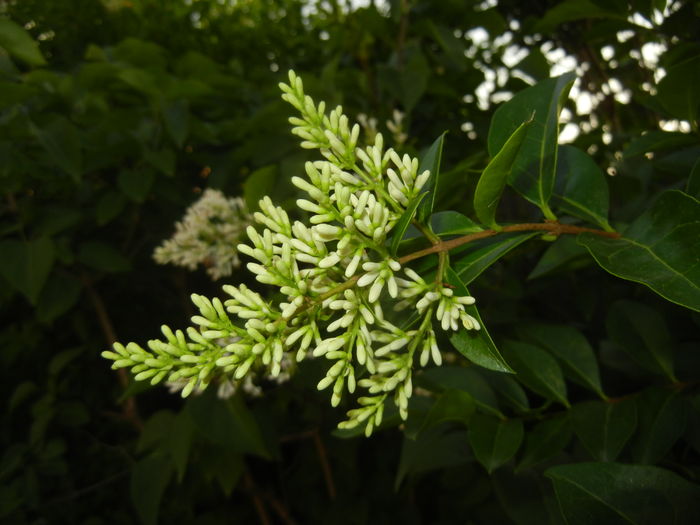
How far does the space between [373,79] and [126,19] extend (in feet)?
4.08

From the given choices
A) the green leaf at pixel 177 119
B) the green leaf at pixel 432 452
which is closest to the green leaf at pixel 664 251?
the green leaf at pixel 432 452

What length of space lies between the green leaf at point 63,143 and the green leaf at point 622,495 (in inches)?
61.8

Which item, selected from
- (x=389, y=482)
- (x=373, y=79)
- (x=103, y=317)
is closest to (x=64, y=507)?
(x=103, y=317)

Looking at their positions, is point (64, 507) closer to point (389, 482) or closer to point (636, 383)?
point (389, 482)

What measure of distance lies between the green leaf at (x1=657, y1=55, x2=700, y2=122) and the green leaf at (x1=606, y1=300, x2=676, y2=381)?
18.6 inches

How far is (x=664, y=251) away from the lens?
0.77 metres

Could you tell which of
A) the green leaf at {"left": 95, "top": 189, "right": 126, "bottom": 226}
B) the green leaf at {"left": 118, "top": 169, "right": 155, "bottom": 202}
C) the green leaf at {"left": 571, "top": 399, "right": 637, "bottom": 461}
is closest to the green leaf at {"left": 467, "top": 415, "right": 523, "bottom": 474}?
the green leaf at {"left": 571, "top": 399, "right": 637, "bottom": 461}

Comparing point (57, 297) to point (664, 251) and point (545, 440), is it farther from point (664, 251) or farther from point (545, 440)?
point (664, 251)

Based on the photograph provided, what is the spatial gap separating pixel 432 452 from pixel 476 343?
0.79 m

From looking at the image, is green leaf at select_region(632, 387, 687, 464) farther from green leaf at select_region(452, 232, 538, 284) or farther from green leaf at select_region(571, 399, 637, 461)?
green leaf at select_region(452, 232, 538, 284)

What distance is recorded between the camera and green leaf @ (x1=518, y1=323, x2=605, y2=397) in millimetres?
1264

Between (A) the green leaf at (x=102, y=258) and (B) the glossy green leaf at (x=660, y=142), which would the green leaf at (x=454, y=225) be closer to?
(B) the glossy green leaf at (x=660, y=142)

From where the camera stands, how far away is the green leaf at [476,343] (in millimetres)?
721

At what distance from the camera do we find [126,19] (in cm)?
262
